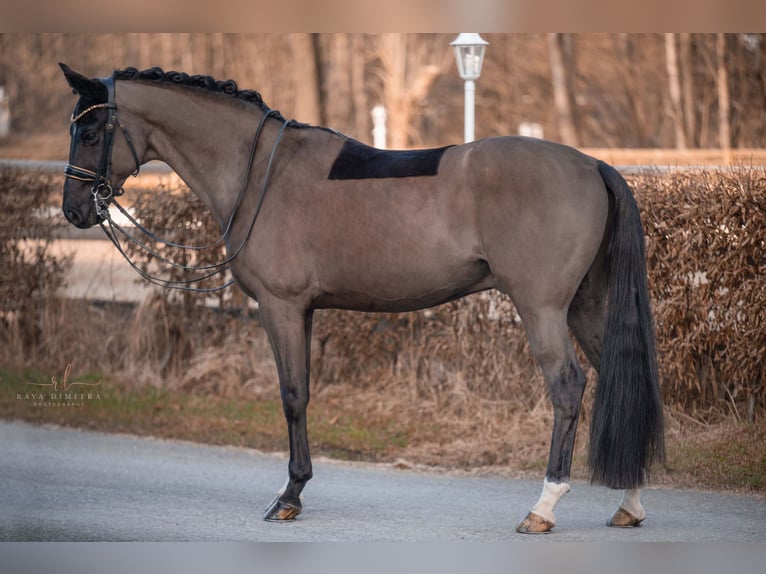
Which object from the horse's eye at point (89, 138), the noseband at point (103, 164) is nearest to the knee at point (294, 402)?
the noseband at point (103, 164)

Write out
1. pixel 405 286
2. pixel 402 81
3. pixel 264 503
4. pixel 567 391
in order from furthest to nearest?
1. pixel 402 81
2. pixel 264 503
3. pixel 405 286
4. pixel 567 391

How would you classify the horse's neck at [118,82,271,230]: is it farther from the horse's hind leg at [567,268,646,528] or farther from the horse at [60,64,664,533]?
the horse's hind leg at [567,268,646,528]

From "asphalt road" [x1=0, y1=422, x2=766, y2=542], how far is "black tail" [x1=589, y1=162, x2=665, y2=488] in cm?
38

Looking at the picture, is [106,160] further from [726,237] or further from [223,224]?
[726,237]

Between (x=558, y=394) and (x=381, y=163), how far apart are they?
155cm

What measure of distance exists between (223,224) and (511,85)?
67.4ft

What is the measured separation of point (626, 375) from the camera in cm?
504

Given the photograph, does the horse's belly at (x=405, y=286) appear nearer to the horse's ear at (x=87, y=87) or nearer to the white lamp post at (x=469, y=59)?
the horse's ear at (x=87, y=87)

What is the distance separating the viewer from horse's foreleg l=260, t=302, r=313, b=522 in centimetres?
545

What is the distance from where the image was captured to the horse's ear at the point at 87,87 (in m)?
5.36

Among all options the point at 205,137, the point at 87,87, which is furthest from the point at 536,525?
the point at 87,87

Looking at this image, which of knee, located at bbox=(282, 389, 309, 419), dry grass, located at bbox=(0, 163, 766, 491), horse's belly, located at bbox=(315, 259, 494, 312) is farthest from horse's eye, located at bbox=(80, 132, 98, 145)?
dry grass, located at bbox=(0, 163, 766, 491)

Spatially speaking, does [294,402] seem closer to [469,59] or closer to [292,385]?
[292,385]
